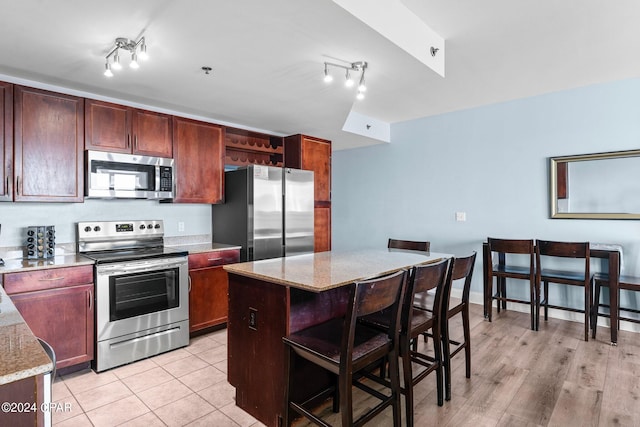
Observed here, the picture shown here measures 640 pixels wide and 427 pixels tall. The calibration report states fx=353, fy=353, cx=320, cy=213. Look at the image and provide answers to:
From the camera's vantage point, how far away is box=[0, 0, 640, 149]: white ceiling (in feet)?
6.43

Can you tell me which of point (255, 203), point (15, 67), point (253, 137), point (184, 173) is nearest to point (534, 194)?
point (255, 203)

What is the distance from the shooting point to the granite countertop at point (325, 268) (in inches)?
69.7

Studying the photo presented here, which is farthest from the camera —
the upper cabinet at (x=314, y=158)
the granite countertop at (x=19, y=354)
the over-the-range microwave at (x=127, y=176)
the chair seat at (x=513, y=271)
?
the upper cabinet at (x=314, y=158)

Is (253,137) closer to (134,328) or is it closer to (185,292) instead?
(185,292)

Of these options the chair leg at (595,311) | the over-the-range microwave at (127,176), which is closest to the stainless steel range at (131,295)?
the over-the-range microwave at (127,176)

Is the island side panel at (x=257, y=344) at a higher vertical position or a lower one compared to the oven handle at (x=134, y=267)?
lower

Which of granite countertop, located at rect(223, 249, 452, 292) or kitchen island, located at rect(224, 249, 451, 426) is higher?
granite countertop, located at rect(223, 249, 452, 292)

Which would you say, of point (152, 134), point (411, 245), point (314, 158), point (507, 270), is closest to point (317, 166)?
point (314, 158)

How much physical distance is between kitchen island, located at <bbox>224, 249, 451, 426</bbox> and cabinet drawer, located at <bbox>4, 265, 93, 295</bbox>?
51.8 inches

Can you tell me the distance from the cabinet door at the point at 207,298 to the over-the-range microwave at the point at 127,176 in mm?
858

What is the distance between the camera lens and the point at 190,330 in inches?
131

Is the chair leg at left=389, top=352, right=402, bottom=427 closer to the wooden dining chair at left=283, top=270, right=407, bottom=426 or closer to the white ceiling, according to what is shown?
the wooden dining chair at left=283, top=270, right=407, bottom=426

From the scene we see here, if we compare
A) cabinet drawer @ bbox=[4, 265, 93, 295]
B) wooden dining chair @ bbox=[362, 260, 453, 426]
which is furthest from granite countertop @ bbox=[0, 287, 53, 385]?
wooden dining chair @ bbox=[362, 260, 453, 426]

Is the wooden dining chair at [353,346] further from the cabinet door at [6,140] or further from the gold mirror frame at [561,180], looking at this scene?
the gold mirror frame at [561,180]
